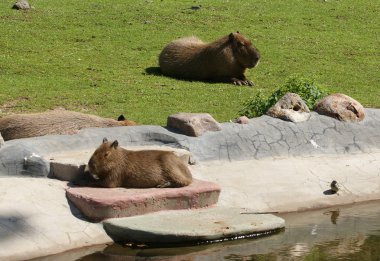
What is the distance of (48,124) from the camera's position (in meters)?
12.5

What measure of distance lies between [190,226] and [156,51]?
33.5 feet

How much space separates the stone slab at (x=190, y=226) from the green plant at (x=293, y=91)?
10.7ft

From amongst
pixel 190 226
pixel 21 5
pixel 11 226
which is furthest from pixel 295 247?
pixel 21 5

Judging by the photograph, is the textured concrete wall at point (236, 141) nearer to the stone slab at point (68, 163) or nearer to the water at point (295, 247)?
the stone slab at point (68, 163)

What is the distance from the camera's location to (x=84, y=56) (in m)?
19.2

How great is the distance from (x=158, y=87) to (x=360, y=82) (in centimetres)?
377

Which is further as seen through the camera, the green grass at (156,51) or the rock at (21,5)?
the rock at (21,5)

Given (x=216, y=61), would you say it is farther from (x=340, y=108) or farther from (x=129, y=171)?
(x=129, y=171)

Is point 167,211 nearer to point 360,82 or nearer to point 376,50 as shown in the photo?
point 360,82

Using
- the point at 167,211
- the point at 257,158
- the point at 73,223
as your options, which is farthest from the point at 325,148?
the point at 73,223

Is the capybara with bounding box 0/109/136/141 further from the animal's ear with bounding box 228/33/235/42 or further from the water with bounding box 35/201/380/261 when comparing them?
the animal's ear with bounding box 228/33/235/42

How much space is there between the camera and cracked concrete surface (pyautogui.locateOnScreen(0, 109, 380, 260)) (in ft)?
32.7

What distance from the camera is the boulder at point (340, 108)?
1338 centimetres

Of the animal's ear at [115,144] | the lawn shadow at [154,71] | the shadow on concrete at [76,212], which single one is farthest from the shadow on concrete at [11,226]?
the lawn shadow at [154,71]
